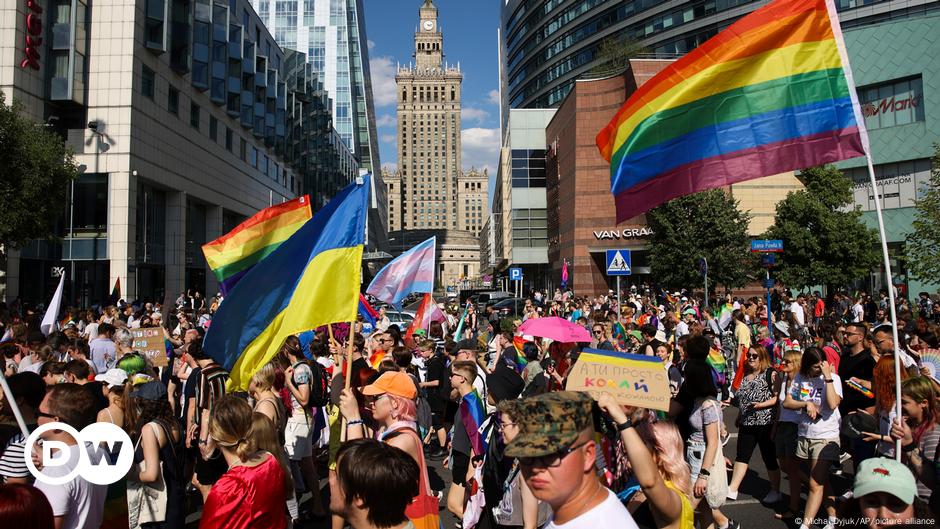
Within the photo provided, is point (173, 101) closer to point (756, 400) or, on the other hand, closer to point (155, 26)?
point (155, 26)

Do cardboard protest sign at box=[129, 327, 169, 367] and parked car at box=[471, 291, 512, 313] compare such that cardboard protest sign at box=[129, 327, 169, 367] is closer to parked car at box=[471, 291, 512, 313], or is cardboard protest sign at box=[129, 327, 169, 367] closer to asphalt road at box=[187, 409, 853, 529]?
asphalt road at box=[187, 409, 853, 529]

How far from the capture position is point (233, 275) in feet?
28.7

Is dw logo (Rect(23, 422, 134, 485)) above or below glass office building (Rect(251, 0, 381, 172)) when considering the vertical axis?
below

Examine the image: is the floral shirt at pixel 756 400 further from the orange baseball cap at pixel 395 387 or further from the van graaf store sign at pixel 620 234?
the van graaf store sign at pixel 620 234

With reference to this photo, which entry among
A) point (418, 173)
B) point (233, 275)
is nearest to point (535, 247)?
point (233, 275)

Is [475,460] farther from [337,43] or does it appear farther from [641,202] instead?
[337,43]

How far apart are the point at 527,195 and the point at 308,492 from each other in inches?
2093

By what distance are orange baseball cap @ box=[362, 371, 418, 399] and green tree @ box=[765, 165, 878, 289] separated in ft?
110

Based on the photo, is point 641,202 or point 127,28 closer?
point 641,202

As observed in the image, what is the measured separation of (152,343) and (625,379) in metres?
8.49

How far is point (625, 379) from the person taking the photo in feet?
13.0

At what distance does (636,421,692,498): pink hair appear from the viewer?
3.68m

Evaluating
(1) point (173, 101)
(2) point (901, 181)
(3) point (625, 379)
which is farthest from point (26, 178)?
(2) point (901, 181)

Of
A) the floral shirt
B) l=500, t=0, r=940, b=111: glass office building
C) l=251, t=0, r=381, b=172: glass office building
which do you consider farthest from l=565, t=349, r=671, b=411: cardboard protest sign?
l=251, t=0, r=381, b=172: glass office building
